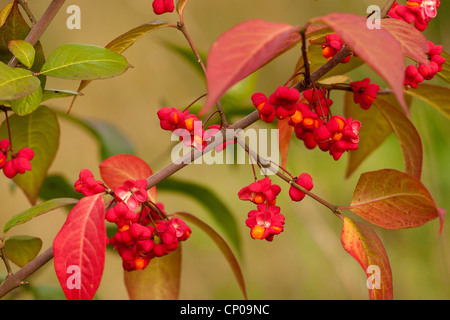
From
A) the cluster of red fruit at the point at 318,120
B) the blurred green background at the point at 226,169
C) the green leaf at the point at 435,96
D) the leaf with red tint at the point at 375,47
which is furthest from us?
the blurred green background at the point at 226,169

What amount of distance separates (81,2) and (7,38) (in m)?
0.86

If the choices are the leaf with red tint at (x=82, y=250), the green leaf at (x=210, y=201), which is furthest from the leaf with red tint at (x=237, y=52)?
the green leaf at (x=210, y=201)

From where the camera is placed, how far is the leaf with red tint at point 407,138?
400 mm

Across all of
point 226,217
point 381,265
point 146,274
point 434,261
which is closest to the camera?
point 381,265

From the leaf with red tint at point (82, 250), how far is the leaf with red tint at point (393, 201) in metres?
0.16

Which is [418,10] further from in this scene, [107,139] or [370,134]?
[107,139]

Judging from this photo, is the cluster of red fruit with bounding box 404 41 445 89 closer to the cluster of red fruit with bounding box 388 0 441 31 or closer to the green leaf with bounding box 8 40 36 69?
the cluster of red fruit with bounding box 388 0 441 31

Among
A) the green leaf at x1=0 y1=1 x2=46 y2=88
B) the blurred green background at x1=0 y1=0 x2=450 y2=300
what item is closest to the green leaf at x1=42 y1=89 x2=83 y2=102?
the green leaf at x1=0 y1=1 x2=46 y2=88

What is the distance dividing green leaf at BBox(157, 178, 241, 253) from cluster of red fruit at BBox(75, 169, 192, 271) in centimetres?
19

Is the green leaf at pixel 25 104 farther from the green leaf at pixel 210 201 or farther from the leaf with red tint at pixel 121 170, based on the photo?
the green leaf at pixel 210 201

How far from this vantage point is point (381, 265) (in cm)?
32

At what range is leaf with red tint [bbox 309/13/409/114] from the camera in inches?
7.9

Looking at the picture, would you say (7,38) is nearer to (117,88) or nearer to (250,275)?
(117,88)
